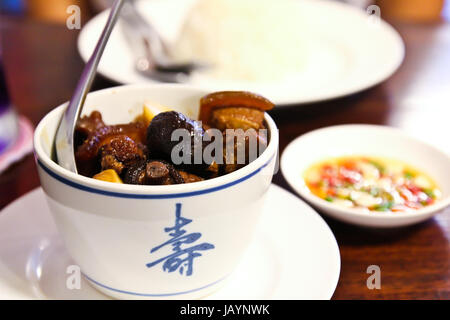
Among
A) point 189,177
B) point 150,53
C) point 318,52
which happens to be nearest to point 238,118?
point 189,177

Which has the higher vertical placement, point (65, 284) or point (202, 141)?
point (202, 141)

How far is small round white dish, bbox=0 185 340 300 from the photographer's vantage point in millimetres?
759

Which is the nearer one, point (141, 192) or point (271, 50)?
point (141, 192)

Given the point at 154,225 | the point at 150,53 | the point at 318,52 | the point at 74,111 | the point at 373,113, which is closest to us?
the point at 154,225

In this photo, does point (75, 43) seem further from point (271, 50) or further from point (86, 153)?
point (86, 153)

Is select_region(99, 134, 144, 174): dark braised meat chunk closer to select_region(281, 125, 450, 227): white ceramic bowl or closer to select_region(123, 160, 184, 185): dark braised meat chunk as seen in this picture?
select_region(123, 160, 184, 185): dark braised meat chunk

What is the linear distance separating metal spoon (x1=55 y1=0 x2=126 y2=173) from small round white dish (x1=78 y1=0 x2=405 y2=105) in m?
0.59

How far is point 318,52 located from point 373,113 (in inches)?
20.7

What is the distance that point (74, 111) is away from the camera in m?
0.78

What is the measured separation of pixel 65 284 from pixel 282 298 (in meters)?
0.33

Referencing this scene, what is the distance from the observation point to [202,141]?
0.74 m

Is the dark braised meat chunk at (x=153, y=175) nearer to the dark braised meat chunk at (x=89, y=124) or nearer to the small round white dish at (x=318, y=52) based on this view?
the dark braised meat chunk at (x=89, y=124)

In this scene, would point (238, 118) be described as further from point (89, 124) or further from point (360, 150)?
point (360, 150)
